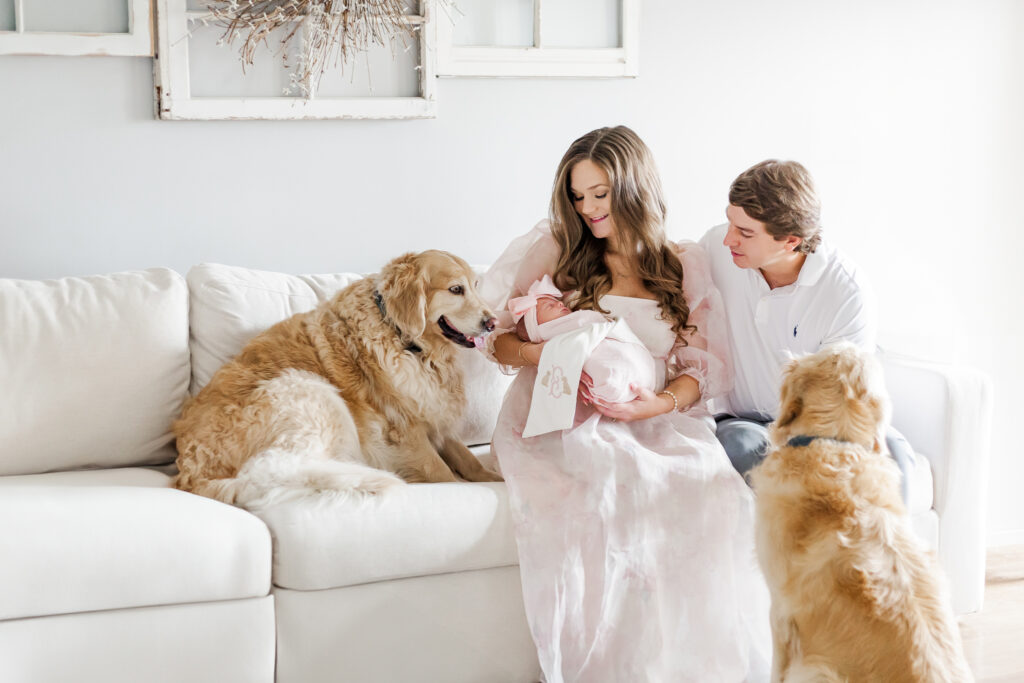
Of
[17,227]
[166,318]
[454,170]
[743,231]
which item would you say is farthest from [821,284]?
[17,227]

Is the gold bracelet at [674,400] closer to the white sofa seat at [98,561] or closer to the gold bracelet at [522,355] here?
the gold bracelet at [522,355]

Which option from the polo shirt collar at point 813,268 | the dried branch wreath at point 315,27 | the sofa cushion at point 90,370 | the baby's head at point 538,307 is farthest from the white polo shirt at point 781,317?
the sofa cushion at point 90,370

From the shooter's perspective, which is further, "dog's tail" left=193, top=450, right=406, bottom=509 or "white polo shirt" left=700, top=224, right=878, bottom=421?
"white polo shirt" left=700, top=224, right=878, bottom=421

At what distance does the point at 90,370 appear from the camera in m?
2.41

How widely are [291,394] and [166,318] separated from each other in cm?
48

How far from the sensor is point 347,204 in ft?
9.97

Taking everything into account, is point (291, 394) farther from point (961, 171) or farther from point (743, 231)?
point (961, 171)

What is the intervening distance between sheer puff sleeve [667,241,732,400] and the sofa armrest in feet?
1.96

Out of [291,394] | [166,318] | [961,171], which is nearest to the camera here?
[291,394]

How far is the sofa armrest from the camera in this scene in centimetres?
256

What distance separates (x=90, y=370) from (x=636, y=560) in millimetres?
1453

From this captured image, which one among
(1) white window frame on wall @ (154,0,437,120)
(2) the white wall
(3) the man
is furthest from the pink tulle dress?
(1) white window frame on wall @ (154,0,437,120)

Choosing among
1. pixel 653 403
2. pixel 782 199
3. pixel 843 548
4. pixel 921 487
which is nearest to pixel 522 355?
pixel 653 403

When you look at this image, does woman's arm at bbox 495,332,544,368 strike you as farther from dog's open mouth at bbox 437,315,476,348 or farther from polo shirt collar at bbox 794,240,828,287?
polo shirt collar at bbox 794,240,828,287
